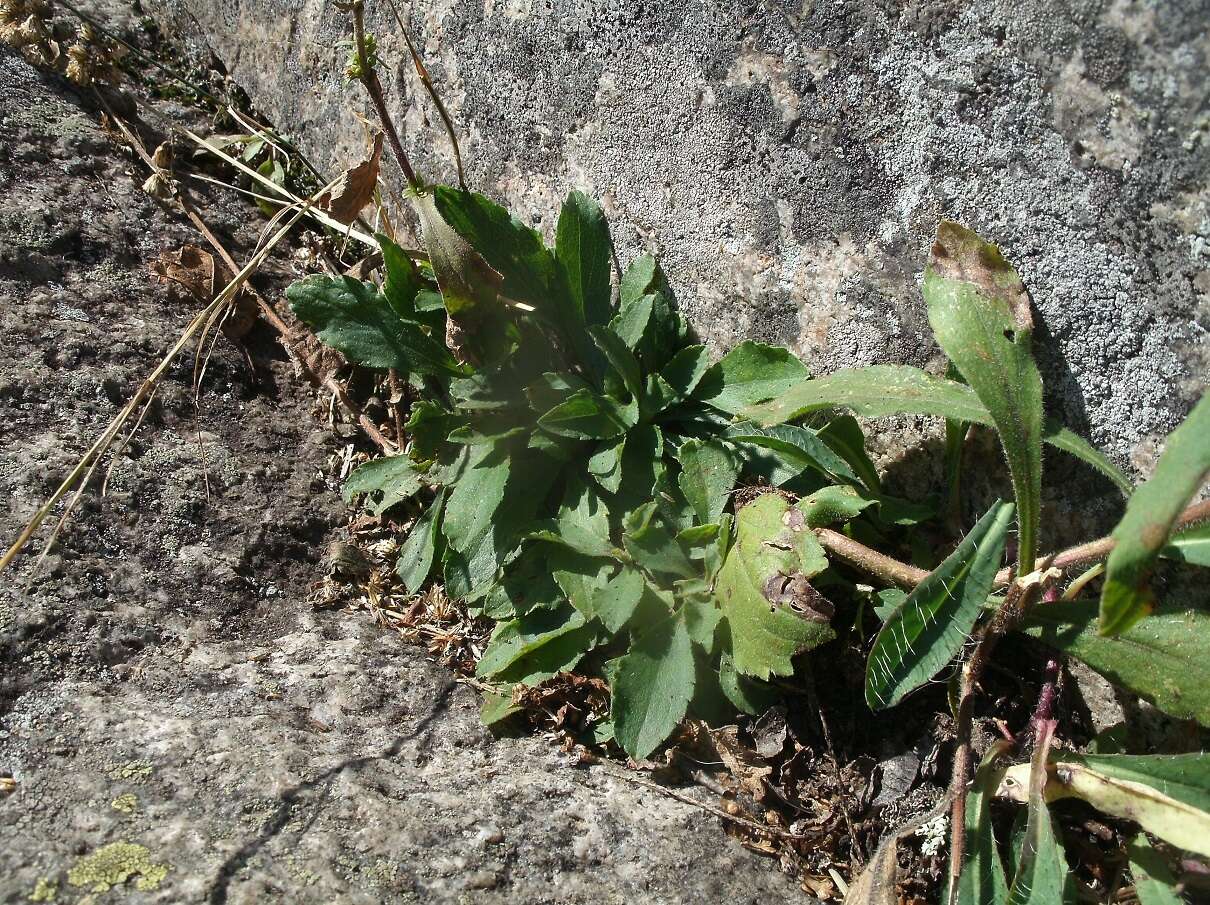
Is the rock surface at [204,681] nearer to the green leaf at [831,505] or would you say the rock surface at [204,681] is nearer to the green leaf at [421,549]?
the green leaf at [421,549]

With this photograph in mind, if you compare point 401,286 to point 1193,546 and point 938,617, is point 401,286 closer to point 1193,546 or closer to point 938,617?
point 938,617

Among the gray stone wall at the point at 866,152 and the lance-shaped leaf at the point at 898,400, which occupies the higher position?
the gray stone wall at the point at 866,152

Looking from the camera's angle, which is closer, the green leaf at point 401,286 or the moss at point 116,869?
the moss at point 116,869

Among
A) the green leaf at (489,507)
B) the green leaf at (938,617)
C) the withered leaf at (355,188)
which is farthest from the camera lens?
the withered leaf at (355,188)

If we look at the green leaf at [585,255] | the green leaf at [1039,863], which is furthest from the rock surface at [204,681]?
the green leaf at [585,255]

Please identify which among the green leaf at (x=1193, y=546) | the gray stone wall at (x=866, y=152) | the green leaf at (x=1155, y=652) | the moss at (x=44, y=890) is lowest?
the moss at (x=44, y=890)

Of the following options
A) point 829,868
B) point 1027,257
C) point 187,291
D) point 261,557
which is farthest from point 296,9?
point 829,868

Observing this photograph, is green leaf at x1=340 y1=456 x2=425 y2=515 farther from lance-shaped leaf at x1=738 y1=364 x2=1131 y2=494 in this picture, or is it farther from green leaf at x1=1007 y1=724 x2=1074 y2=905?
green leaf at x1=1007 y1=724 x2=1074 y2=905
